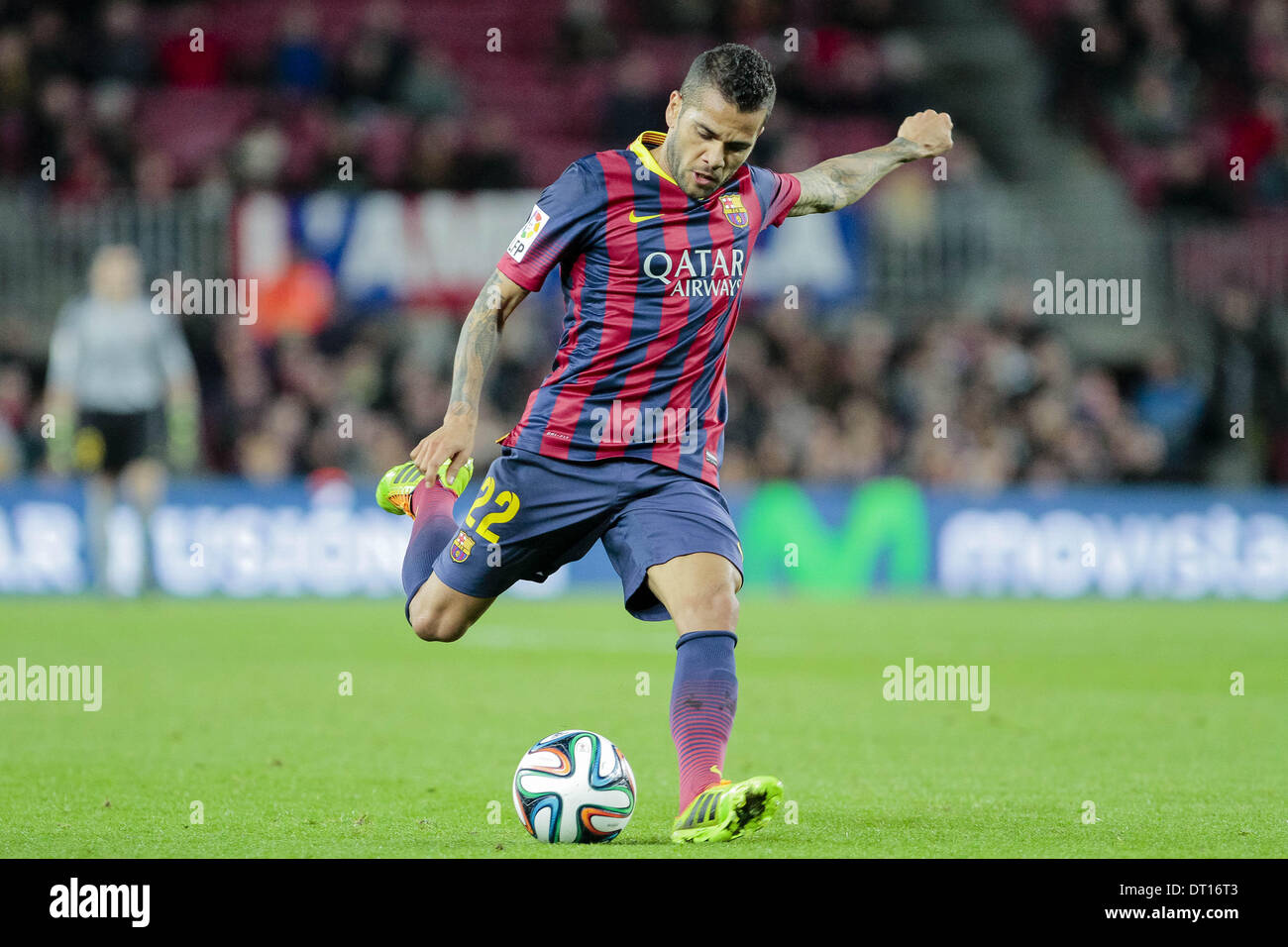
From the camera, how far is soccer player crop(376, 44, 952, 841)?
215 inches

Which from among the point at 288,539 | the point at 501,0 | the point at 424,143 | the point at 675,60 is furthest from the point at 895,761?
the point at 501,0

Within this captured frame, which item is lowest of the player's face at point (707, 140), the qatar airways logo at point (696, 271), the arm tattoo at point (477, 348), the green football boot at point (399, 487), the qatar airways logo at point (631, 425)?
the green football boot at point (399, 487)

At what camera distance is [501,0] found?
2269 centimetres

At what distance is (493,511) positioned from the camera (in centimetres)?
585

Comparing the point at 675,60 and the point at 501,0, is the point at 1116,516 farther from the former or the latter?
the point at 501,0

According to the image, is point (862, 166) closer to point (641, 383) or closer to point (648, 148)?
point (648, 148)

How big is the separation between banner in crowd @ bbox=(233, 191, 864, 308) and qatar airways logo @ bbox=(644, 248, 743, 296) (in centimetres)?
1244

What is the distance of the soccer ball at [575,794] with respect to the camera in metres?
5.25

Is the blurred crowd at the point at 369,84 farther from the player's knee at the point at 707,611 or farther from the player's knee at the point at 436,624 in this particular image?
the player's knee at the point at 707,611

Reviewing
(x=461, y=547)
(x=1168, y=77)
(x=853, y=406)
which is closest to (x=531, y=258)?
(x=461, y=547)

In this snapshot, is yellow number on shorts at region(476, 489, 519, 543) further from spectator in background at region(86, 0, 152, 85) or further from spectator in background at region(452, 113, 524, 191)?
spectator in background at region(86, 0, 152, 85)

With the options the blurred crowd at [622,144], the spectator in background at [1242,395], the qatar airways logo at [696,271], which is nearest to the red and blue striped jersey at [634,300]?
the qatar airways logo at [696,271]

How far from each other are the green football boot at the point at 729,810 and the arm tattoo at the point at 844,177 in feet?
6.67

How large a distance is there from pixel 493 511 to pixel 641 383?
0.61 m
